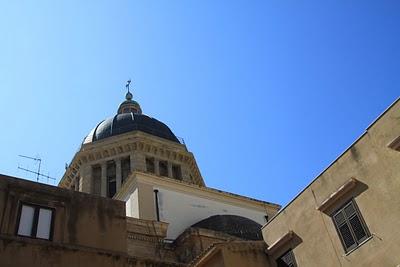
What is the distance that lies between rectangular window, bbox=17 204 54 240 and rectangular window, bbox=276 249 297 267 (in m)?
7.26

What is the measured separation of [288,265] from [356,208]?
3168 millimetres

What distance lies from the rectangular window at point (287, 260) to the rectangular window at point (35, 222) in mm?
7255

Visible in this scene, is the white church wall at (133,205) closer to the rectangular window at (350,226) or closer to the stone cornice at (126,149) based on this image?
the stone cornice at (126,149)

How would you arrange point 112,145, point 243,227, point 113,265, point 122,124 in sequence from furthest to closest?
point 122,124 → point 112,145 → point 243,227 → point 113,265

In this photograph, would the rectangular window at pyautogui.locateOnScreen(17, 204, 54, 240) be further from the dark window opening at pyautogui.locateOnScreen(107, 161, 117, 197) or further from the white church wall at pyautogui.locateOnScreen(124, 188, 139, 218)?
the dark window opening at pyautogui.locateOnScreen(107, 161, 117, 197)

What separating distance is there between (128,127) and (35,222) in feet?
82.8

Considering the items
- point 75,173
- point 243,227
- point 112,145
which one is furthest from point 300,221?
point 75,173

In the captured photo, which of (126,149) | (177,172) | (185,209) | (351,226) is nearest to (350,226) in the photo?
(351,226)

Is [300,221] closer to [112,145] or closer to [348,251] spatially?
[348,251]

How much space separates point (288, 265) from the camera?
16359 millimetres

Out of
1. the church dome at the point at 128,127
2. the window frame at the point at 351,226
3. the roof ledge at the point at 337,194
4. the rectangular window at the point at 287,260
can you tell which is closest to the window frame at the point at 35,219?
the rectangular window at the point at 287,260

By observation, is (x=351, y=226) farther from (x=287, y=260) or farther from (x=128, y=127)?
(x=128, y=127)

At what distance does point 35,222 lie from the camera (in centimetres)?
1462

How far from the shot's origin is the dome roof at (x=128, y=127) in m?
39.5
